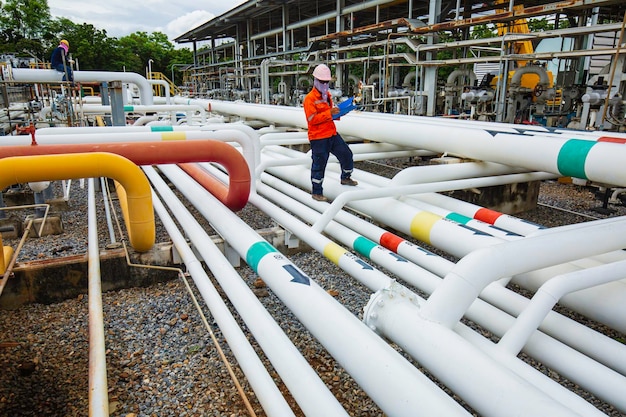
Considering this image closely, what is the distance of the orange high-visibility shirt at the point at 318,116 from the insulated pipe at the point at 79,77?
4826mm

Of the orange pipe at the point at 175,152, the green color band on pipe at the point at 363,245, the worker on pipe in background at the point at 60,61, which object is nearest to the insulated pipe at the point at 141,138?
the orange pipe at the point at 175,152

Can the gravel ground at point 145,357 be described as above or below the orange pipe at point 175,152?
below

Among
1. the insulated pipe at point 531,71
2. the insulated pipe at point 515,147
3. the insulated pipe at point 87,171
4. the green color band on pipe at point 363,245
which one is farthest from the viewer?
the insulated pipe at point 531,71

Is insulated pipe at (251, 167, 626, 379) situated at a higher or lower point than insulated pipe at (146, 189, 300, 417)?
higher

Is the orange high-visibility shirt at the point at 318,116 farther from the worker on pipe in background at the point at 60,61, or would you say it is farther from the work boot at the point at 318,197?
the worker on pipe in background at the point at 60,61

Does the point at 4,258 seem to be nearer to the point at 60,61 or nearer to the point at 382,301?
the point at 382,301

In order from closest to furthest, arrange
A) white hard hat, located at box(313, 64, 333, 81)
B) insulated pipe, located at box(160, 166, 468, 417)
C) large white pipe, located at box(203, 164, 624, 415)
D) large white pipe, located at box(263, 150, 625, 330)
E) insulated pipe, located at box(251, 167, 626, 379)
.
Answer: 1. insulated pipe, located at box(160, 166, 468, 417)
2. large white pipe, located at box(203, 164, 624, 415)
3. insulated pipe, located at box(251, 167, 626, 379)
4. large white pipe, located at box(263, 150, 625, 330)
5. white hard hat, located at box(313, 64, 333, 81)

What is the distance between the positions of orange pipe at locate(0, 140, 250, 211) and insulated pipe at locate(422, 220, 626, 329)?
1.97 metres

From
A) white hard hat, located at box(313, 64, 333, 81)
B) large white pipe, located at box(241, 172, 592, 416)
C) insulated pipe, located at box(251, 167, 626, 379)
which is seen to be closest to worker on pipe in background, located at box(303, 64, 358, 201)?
white hard hat, located at box(313, 64, 333, 81)

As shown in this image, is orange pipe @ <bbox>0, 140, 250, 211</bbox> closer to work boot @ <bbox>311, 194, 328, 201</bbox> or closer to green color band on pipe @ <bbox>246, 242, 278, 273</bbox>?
work boot @ <bbox>311, 194, 328, 201</bbox>

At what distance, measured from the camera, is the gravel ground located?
6.94ft

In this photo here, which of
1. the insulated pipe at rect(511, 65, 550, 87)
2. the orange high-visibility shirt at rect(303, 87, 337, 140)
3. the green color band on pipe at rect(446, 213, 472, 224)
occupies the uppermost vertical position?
the insulated pipe at rect(511, 65, 550, 87)

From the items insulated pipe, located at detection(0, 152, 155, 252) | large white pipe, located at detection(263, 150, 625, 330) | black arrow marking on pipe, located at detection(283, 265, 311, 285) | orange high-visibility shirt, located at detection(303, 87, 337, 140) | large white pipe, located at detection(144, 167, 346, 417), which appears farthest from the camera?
orange high-visibility shirt, located at detection(303, 87, 337, 140)

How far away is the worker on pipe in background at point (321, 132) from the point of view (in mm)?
3482
